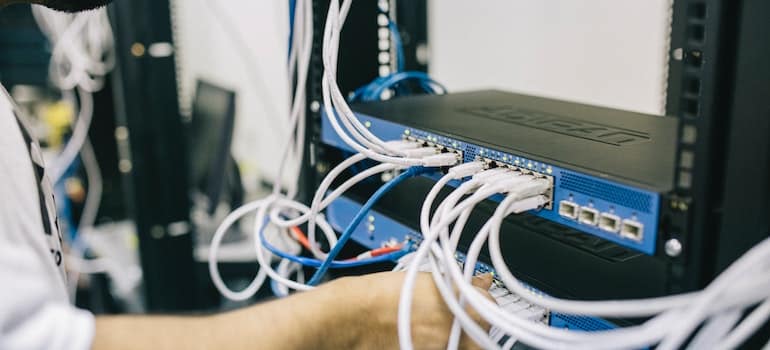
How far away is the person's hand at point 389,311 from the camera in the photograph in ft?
1.61

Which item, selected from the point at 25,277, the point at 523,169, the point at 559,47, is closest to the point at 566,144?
the point at 523,169

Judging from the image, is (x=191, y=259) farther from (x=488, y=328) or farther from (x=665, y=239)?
(x=665, y=239)

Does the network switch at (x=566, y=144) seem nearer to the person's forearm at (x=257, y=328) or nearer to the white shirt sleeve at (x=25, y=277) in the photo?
the person's forearm at (x=257, y=328)

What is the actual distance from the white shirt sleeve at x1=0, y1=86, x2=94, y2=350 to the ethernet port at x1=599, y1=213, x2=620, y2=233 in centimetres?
38

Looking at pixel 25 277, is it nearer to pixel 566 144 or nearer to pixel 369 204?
pixel 369 204

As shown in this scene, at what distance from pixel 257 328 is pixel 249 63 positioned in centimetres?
164

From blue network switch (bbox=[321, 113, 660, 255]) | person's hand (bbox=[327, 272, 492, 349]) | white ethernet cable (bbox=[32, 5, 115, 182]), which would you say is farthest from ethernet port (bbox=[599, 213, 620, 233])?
white ethernet cable (bbox=[32, 5, 115, 182])

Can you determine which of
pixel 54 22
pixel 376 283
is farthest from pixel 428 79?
pixel 54 22

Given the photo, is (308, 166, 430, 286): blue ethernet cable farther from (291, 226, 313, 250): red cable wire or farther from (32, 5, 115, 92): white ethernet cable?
(32, 5, 115, 92): white ethernet cable

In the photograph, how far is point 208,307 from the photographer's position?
1713 mm

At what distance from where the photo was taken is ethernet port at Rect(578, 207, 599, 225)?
0.48 meters

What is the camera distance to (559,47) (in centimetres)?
119

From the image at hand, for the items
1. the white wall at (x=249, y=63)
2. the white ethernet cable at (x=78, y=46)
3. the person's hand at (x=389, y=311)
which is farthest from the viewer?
the white wall at (x=249, y=63)

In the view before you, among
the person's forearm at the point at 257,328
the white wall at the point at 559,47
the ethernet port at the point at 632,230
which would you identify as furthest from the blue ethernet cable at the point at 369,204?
the white wall at the point at 559,47
